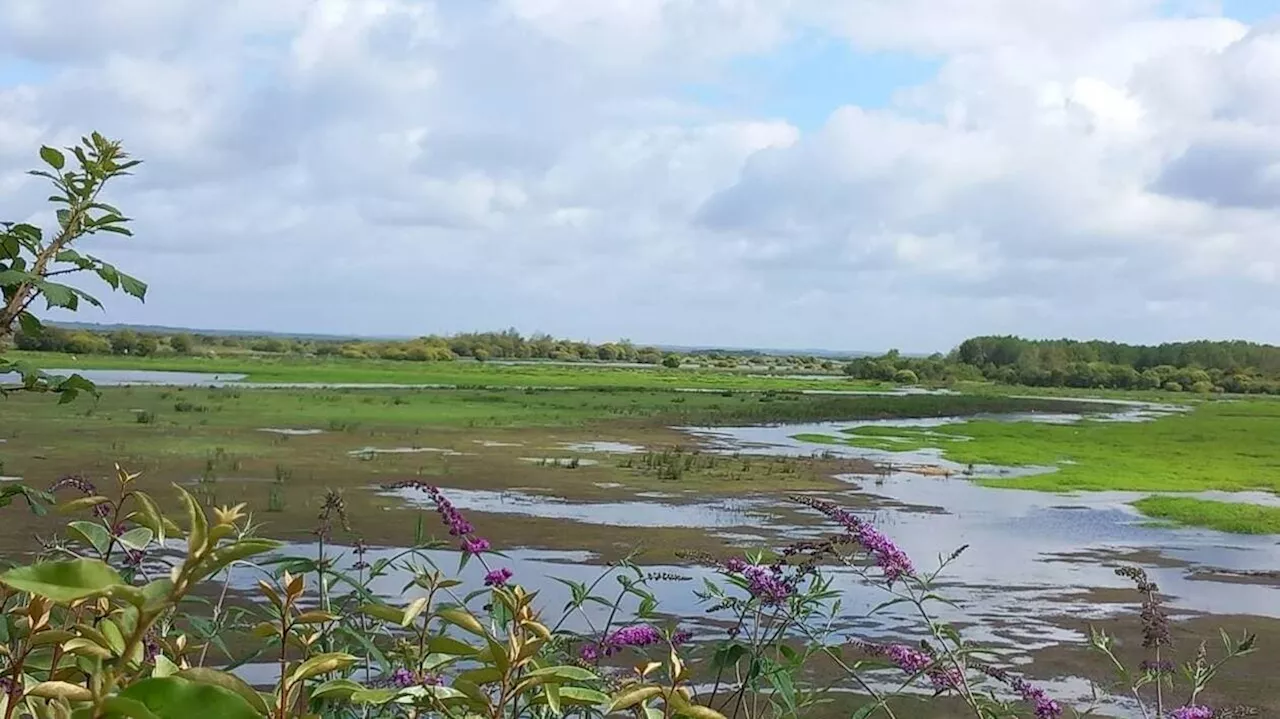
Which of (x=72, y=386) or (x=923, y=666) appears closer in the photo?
(x=72, y=386)

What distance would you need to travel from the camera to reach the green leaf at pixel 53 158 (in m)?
1.84

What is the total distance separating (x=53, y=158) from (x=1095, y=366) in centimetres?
8008

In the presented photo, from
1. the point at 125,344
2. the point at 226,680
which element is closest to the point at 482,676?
the point at 226,680

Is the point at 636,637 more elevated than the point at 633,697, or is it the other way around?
the point at 633,697

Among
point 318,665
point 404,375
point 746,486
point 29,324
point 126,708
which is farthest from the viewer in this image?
point 404,375

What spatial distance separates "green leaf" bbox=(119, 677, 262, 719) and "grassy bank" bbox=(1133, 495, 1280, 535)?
19.9 meters

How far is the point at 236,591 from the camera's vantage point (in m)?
10.1

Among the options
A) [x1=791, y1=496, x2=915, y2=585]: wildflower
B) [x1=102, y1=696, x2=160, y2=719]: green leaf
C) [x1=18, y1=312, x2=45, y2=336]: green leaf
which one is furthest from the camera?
[x1=791, y1=496, x2=915, y2=585]: wildflower

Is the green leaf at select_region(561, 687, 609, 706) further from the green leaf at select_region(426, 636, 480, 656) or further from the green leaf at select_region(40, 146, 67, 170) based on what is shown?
the green leaf at select_region(40, 146, 67, 170)

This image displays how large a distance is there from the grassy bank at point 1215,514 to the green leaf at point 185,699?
1991 cm

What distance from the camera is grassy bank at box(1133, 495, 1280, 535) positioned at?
18.6 metres

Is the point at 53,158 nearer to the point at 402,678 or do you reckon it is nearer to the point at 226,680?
the point at 402,678

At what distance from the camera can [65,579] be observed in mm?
668

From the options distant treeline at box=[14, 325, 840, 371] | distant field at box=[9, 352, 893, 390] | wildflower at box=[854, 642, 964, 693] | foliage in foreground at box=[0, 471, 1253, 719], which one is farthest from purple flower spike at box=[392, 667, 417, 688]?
distant treeline at box=[14, 325, 840, 371]
